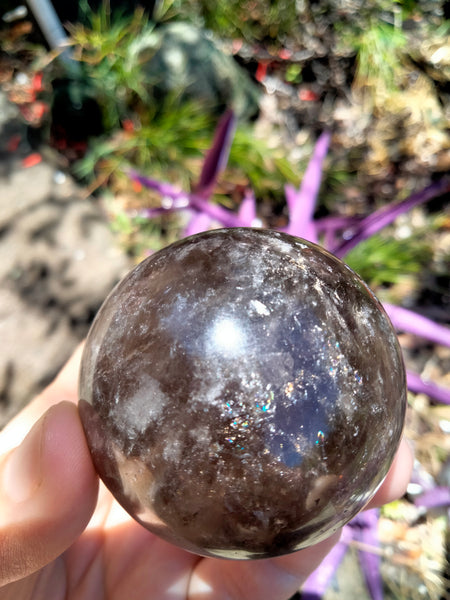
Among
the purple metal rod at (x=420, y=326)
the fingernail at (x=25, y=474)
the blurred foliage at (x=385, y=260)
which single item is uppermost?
the fingernail at (x=25, y=474)

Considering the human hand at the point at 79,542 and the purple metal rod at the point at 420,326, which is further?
the purple metal rod at the point at 420,326

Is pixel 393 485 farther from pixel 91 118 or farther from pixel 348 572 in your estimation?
pixel 91 118

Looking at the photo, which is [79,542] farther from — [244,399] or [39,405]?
[244,399]

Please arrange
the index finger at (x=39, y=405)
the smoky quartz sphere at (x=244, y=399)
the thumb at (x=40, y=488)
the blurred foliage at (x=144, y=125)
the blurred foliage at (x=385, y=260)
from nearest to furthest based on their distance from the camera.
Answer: the smoky quartz sphere at (x=244, y=399) < the thumb at (x=40, y=488) < the index finger at (x=39, y=405) < the blurred foliage at (x=385, y=260) < the blurred foliage at (x=144, y=125)

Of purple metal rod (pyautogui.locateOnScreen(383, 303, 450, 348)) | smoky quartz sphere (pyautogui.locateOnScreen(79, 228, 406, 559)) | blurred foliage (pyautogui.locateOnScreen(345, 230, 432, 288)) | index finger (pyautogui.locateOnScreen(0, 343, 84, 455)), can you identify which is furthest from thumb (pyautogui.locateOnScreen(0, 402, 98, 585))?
blurred foliage (pyautogui.locateOnScreen(345, 230, 432, 288))

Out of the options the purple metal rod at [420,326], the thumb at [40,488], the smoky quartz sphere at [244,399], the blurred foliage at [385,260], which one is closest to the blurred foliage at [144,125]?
the blurred foliage at [385,260]

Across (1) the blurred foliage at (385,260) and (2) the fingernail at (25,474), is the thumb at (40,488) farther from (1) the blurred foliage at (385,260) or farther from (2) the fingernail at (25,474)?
(1) the blurred foliage at (385,260)

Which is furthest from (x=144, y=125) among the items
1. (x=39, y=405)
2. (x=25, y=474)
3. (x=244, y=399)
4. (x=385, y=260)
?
(x=244, y=399)
